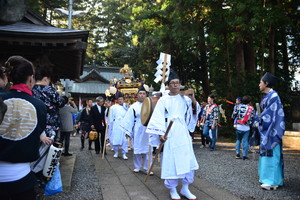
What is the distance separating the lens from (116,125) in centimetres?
872

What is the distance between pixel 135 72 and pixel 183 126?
74.5ft

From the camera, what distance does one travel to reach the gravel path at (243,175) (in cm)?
448

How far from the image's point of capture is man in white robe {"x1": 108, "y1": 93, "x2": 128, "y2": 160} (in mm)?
8531

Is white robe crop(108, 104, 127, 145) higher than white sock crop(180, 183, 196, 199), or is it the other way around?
white robe crop(108, 104, 127, 145)

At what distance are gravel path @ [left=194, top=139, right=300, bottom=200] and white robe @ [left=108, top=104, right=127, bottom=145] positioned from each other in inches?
102

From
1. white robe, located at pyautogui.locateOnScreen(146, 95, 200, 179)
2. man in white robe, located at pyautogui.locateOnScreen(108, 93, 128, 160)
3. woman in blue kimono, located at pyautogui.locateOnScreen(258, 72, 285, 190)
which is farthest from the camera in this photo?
man in white robe, located at pyautogui.locateOnScreen(108, 93, 128, 160)

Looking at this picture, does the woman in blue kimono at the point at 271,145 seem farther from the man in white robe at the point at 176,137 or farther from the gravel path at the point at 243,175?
the man in white robe at the point at 176,137

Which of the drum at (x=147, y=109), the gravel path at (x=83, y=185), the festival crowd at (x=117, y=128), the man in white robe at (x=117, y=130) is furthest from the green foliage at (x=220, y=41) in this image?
the gravel path at (x=83, y=185)

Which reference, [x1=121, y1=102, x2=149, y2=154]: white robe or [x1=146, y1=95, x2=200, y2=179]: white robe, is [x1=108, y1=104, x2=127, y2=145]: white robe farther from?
[x1=146, y1=95, x2=200, y2=179]: white robe

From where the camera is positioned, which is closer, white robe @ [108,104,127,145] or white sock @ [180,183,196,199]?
white sock @ [180,183,196,199]

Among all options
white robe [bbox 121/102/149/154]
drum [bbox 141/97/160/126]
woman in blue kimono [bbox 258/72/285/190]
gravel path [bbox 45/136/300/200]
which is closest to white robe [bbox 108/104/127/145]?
gravel path [bbox 45/136/300/200]

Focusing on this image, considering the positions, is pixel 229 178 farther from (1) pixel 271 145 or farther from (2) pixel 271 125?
(2) pixel 271 125

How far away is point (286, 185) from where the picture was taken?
16.5 feet

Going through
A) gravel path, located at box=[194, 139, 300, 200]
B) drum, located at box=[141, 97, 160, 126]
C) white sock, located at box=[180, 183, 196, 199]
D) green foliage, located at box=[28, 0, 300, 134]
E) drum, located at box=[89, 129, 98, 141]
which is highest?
green foliage, located at box=[28, 0, 300, 134]
